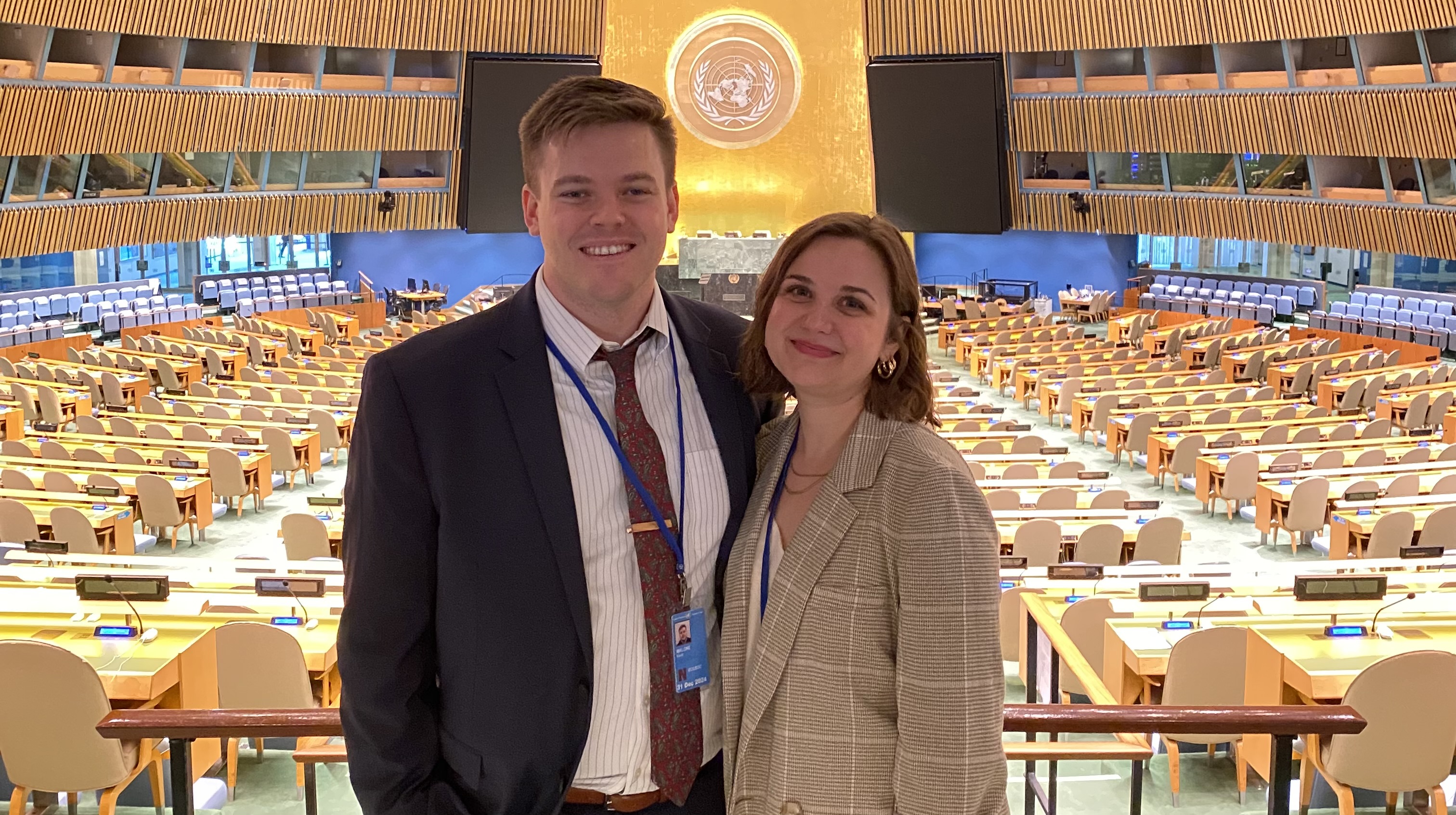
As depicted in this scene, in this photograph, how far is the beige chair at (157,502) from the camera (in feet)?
34.0

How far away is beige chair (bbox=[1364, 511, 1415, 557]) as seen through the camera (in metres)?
8.87

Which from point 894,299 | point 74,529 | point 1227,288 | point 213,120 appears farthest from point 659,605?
point 1227,288

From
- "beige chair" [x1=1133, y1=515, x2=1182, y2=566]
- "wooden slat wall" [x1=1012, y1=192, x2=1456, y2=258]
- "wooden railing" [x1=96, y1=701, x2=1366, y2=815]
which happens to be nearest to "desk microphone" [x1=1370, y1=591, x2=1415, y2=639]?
"beige chair" [x1=1133, y1=515, x2=1182, y2=566]

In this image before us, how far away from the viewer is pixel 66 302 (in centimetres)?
2383

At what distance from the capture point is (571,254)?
7.63 ft

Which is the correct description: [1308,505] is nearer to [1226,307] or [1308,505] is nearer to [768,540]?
[768,540]

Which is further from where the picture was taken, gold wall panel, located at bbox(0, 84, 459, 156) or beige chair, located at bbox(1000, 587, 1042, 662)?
gold wall panel, located at bbox(0, 84, 459, 156)

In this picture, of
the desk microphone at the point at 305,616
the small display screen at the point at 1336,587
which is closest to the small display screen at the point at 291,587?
the desk microphone at the point at 305,616

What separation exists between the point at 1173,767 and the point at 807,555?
3096mm

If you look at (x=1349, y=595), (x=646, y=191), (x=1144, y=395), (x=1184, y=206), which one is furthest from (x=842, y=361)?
(x=1184, y=206)

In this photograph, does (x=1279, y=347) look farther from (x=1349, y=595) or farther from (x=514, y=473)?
(x=514, y=473)

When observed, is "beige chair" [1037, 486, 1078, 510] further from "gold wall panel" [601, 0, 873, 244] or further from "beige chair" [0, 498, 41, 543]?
"gold wall panel" [601, 0, 873, 244]

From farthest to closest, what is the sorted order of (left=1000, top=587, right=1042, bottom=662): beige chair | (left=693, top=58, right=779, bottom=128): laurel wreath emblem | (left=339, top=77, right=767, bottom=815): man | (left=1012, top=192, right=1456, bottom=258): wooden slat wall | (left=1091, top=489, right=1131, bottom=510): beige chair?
(left=693, top=58, right=779, bottom=128): laurel wreath emblem < (left=1012, top=192, right=1456, bottom=258): wooden slat wall < (left=1091, top=489, right=1131, bottom=510): beige chair < (left=1000, top=587, right=1042, bottom=662): beige chair < (left=339, top=77, right=767, bottom=815): man

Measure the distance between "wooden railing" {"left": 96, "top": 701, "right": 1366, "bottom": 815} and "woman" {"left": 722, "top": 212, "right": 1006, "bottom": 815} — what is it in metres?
0.37
